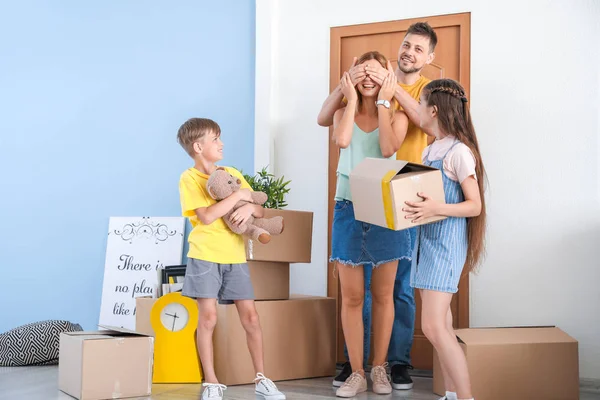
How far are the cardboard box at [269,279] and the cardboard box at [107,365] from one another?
497 millimetres

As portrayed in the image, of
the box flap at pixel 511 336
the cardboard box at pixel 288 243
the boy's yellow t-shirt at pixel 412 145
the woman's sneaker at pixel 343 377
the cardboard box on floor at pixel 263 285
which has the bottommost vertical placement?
the woman's sneaker at pixel 343 377

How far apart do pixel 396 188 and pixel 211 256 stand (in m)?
0.78

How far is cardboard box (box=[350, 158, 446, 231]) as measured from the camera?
6.92 feet

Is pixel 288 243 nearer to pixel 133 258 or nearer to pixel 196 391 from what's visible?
pixel 196 391

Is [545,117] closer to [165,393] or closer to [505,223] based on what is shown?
[505,223]

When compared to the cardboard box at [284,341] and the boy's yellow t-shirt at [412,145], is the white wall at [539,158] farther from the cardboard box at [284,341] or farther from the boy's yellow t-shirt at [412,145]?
the cardboard box at [284,341]

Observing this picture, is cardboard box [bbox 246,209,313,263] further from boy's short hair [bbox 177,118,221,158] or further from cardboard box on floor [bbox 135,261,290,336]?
boy's short hair [bbox 177,118,221,158]

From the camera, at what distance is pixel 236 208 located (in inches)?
101

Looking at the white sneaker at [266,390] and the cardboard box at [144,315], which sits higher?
the cardboard box at [144,315]

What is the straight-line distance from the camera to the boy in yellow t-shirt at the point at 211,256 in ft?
8.25

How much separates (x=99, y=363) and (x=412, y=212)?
4.27 ft

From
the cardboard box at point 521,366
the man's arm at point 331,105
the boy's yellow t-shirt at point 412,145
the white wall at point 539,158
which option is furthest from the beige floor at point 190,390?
the man's arm at point 331,105

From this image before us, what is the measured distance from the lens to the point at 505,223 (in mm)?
3145

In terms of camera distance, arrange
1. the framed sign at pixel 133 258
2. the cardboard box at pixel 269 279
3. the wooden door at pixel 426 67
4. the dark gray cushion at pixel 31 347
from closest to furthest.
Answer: the cardboard box at pixel 269 279, the wooden door at pixel 426 67, the dark gray cushion at pixel 31 347, the framed sign at pixel 133 258
